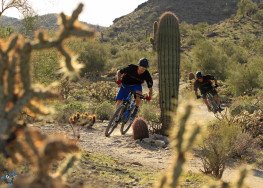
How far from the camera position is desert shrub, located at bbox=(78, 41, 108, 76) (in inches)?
1265

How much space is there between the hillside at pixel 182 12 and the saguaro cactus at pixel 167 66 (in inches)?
2202

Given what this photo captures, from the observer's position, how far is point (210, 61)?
2955 cm

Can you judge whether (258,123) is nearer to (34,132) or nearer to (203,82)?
(203,82)

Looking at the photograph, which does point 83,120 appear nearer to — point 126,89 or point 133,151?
point 133,151

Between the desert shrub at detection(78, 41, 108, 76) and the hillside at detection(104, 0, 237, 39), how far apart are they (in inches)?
1369

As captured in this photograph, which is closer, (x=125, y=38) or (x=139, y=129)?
(x=139, y=129)

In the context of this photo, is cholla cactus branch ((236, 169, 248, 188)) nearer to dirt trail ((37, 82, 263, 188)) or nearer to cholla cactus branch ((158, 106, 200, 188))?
cholla cactus branch ((158, 106, 200, 188))

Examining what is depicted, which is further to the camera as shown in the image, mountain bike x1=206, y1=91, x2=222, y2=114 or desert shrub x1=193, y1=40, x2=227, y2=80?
desert shrub x1=193, y1=40, x2=227, y2=80

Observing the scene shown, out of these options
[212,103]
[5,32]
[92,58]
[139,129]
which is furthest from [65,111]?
[92,58]

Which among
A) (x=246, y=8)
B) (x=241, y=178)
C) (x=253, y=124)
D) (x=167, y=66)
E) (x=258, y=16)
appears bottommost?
(x=253, y=124)

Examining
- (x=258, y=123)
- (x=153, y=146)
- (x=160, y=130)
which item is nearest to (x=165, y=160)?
(x=153, y=146)

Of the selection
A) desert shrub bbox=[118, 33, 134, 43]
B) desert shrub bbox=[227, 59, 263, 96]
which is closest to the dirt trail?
desert shrub bbox=[227, 59, 263, 96]

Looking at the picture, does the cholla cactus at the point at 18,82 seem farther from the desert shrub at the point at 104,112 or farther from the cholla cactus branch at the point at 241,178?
the desert shrub at the point at 104,112

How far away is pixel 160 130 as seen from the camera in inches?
488
